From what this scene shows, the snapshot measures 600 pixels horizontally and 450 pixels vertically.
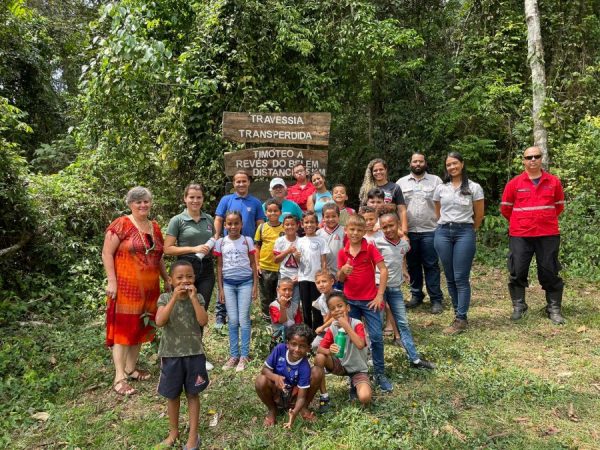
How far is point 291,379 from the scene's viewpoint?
335cm

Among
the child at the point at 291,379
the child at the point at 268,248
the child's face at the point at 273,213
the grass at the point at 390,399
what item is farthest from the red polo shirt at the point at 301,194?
the child at the point at 291,379

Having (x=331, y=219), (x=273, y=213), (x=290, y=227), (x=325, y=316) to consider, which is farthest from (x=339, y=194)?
(x=325, y=316)

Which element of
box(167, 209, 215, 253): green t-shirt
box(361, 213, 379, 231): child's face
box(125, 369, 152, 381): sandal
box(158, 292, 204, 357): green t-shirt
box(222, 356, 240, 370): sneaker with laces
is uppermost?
box(361, 213, 379, 231): child's face

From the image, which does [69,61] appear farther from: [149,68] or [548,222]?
[548,222]

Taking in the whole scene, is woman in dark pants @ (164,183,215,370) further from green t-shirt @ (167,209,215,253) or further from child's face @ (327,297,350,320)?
child's face @ (327,297,350,320)

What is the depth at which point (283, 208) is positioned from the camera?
17.4ft

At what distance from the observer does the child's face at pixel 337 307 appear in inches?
134

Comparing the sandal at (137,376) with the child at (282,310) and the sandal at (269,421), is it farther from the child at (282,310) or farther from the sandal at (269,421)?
the sandal at (269,421)

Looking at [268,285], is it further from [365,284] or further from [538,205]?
[538,205]

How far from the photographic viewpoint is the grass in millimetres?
3172

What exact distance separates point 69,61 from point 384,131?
995 cm

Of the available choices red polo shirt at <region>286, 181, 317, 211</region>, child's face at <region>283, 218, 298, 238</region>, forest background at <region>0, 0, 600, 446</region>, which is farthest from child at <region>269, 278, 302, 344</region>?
forest background at <region>0, 0, 600, 446</region>

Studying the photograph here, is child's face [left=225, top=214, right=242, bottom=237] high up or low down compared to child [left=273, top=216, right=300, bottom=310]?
up

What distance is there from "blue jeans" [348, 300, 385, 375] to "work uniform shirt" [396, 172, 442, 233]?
2.12 m
